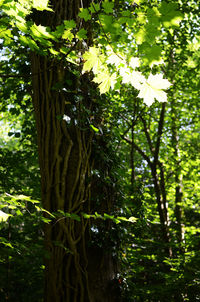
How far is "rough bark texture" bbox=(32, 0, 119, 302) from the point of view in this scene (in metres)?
2.22

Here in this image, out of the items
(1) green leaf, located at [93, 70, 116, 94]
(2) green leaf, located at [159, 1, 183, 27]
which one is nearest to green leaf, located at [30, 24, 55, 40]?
(1) green leaf, located at [93, 70, 116, 94]

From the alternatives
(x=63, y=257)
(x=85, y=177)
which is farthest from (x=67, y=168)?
(x=63, y=257)

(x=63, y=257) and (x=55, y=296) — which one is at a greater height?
(x=63, y=257)

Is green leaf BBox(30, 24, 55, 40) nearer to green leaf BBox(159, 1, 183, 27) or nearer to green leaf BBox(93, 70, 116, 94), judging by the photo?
green leaf BBox(93, 70, 116, 94)

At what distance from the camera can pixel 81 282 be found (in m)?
2.19

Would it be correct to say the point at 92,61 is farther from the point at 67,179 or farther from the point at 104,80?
the point at 67,179

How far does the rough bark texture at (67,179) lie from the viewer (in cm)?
222

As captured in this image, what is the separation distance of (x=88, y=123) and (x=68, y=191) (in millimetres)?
676

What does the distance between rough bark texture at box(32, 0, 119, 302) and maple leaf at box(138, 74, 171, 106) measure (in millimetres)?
1048

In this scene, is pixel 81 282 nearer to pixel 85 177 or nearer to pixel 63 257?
pixel 63 257

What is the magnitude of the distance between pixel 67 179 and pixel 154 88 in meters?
1.45

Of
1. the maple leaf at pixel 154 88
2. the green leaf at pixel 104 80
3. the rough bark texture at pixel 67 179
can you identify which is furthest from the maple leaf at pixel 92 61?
the rough bark texture at pixel 67 179

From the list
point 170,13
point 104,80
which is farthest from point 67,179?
point 170,13

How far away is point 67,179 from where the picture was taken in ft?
8.00
